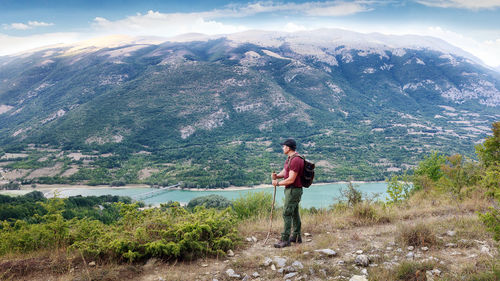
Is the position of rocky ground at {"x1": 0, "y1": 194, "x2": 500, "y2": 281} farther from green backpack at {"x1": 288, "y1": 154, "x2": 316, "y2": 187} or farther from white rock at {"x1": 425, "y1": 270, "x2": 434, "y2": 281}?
green backpack at {"x1": 288, "y1": 154, "x2": 316, "y2": 187}

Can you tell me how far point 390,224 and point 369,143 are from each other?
122 metres

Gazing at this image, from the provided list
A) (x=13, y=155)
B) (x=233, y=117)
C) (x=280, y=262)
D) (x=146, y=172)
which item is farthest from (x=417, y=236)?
(x=233, y=117)

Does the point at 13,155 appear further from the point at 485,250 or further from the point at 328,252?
the point at 485,250

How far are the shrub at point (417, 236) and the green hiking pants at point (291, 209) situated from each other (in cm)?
190

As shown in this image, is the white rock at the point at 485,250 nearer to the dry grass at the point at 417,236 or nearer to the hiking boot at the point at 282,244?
the dry grass at the point at 417,236

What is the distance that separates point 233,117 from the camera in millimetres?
138375

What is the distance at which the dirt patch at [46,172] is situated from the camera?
82731 mm

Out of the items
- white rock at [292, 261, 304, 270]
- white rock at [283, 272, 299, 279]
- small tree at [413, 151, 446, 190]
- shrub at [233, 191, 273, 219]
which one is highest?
white rock at [283, 272, 299, 279]

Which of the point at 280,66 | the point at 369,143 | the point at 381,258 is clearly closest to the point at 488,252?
the point at 381,258

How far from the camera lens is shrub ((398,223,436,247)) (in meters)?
5.14

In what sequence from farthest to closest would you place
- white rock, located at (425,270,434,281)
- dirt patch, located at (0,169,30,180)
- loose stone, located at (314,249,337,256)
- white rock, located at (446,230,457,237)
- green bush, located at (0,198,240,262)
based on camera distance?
dirt patch, located at (0,169,30,180), white rock, located at (446,230,457,237), loose stone, located at (314,249,337,256), green bush, located at (0,198,240,262), white rock, located at (425,270,434,281)

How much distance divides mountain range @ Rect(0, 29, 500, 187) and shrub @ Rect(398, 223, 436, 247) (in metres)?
75.3

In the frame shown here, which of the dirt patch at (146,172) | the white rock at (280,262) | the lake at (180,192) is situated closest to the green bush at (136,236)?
the white rock at (280,262)

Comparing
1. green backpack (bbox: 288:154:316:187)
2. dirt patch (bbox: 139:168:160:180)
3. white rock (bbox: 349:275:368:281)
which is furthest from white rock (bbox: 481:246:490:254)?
dirt patch (bbox: 139:168:160:180)
